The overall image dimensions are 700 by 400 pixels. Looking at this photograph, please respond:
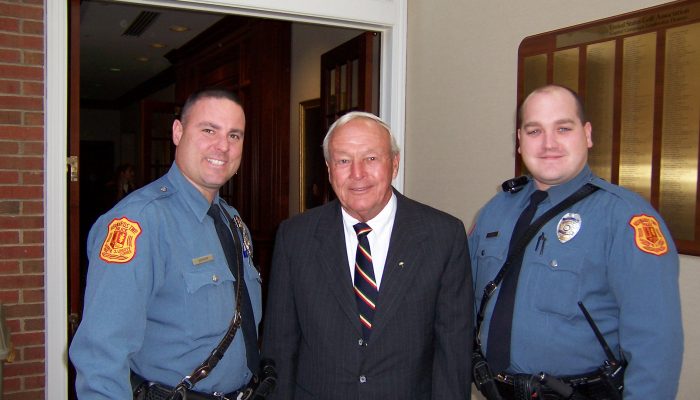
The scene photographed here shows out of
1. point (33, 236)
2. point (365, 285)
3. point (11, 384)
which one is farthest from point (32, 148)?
point (365, 285)

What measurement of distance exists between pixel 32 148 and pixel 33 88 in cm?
28

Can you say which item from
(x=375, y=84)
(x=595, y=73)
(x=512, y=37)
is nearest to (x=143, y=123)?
(x=375, y=84)

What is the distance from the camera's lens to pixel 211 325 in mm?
1661

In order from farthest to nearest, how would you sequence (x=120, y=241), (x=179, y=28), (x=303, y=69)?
(x=179, y=28) < (x=303, y=69) < (x=120, y=241)

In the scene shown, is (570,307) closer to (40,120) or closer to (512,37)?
(512,37)

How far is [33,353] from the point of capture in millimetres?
2623

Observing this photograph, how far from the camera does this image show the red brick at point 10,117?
Result: 2.54m

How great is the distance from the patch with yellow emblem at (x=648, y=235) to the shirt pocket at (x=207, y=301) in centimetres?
122

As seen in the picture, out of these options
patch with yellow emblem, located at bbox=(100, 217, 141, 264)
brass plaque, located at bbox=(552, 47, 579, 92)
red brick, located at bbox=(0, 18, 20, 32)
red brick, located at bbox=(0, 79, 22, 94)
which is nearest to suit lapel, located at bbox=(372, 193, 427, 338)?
patch with yellow emblem, located at bbox=(100, 217, 141, 264)

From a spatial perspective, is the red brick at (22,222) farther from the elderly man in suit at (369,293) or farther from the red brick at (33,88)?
the elderly man in suit at (369,293)

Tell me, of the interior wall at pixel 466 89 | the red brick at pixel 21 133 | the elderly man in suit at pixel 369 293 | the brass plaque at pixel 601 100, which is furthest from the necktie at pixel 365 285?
the red brick at pixel 21 133

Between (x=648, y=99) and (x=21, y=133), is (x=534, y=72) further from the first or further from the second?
(x=21, y=133)

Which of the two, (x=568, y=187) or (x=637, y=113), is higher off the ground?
(x=637, y=113)

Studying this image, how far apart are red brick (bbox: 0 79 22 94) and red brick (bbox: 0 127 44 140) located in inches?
4.4
